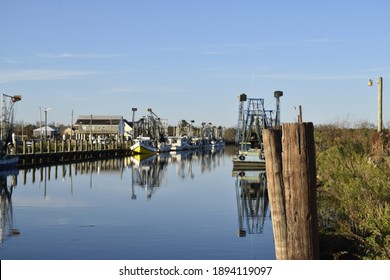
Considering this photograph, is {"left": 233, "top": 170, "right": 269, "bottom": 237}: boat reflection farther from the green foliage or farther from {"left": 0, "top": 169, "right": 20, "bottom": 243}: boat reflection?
{"left": 0, "top": 169, "right": 20, "bottom": 243}: boat reflection

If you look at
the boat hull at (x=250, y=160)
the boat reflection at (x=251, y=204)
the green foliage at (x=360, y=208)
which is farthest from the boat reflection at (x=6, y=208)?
the boat hull at (x=250, y=160)

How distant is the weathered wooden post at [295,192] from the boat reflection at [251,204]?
1189 centimetres

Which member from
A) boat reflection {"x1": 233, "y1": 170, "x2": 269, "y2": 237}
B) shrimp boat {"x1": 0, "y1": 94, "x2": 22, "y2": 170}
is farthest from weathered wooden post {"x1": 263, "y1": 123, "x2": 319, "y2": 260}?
shrimp boat {"x1": 0, "y1": 94, "x2": 22, "y2": 170}

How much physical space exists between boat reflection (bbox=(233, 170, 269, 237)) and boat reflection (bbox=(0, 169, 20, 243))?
7177 mm

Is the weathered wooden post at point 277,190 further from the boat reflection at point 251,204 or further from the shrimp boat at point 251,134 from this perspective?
the shrimp boat at point 251,134

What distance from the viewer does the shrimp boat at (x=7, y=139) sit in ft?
146

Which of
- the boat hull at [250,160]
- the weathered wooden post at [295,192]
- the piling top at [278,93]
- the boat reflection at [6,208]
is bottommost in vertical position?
the boat reflection at [6,208]

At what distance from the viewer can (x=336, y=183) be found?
17.5 meters

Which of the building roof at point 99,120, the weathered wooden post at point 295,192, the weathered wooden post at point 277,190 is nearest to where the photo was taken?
the weathered wooden post at point 295,192

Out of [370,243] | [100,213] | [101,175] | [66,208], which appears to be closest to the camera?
[370,243]

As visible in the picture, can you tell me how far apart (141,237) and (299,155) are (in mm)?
12132

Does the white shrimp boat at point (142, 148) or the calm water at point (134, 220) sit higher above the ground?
the white shrimp boat at point (142, 148)
